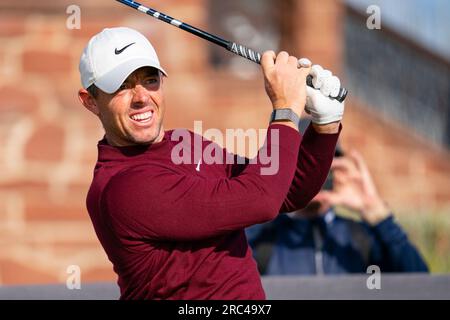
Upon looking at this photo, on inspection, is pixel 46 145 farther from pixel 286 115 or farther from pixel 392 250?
pixel 286 115

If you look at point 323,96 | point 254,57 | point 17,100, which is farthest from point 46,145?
point 323,96

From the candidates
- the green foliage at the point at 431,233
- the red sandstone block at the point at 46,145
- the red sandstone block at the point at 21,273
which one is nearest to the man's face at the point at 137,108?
the green foliage at the point at 431,233

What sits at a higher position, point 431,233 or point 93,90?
point 93,90

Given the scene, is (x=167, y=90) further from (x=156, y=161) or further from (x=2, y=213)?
(x=156, y=161)

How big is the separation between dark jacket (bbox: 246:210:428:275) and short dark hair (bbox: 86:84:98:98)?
1.94 meters

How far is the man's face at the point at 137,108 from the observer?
343 centimetres

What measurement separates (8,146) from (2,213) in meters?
0.50

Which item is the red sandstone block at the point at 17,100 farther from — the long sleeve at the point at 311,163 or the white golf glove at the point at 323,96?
the white golf glove at the point at 323,96

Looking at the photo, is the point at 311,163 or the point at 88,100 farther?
the point at 311,163

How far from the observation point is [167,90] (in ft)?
28.9

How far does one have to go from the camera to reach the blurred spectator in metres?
5.34

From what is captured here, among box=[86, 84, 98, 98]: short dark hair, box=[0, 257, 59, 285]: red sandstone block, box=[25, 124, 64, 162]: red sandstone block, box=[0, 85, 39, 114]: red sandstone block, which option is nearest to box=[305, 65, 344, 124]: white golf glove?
box=[86, 84, 98, 98]: short dark hair

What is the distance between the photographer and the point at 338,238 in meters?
5.38

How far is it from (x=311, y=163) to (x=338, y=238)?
1759mm
